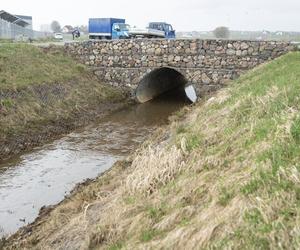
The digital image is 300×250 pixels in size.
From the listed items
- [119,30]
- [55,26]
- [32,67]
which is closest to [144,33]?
[119,30]

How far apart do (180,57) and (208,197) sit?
22085 millimetres

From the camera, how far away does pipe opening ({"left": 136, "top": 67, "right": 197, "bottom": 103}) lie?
31.7 meters

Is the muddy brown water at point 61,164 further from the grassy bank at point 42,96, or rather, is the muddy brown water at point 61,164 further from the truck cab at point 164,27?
the truck cab at point 164,27

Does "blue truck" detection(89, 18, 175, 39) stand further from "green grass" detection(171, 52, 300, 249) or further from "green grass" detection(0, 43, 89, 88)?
"green grass" detection(171, 52, 300, 249)

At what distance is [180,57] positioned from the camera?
1142 inches

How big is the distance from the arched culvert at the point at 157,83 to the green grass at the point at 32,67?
13.5 feet

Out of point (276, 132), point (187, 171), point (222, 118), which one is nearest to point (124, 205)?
point (187, 171)

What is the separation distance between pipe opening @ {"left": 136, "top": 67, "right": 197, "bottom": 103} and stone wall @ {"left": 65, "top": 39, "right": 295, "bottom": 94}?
143 cm

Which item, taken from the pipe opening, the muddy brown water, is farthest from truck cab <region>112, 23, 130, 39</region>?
the muddy brown water

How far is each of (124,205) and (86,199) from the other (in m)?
2.63

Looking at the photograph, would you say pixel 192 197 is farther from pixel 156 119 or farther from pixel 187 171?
pixel 156 119

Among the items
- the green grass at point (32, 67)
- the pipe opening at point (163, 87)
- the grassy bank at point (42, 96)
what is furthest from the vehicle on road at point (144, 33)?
the green grass at point (32, 67)

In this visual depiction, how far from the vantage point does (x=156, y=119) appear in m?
25.9

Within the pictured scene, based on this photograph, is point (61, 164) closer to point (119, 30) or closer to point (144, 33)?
point (144, 33)
